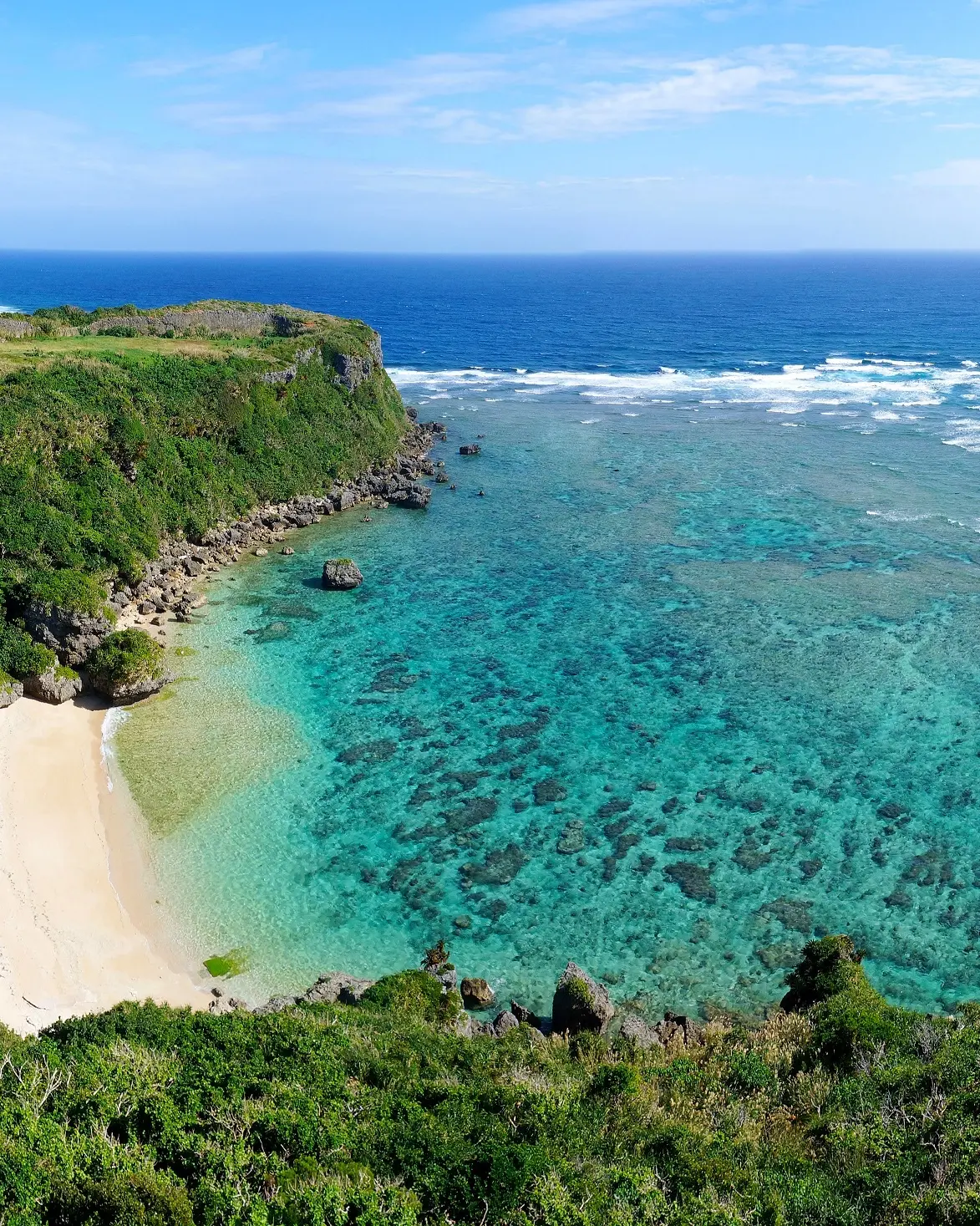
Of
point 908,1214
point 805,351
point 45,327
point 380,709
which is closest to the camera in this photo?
point 908,1214

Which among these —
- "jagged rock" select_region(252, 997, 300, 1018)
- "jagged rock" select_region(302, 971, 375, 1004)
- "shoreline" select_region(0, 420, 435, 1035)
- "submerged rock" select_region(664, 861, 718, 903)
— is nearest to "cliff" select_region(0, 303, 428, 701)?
"shoreline" select_region(0, 420, 435, 1035)

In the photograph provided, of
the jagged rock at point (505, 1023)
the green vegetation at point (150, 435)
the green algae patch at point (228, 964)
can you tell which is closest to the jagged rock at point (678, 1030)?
the jagged rock at point (505, 1023)

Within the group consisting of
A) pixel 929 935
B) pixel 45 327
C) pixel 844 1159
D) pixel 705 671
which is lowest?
pixel 929 935

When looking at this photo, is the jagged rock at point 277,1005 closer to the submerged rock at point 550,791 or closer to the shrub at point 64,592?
the submerged rock at point 550,791

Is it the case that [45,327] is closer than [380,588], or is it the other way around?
[380,588]

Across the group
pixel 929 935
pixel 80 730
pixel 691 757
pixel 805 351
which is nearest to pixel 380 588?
pixel 80 730

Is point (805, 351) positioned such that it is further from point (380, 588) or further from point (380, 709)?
point (380, 709)
